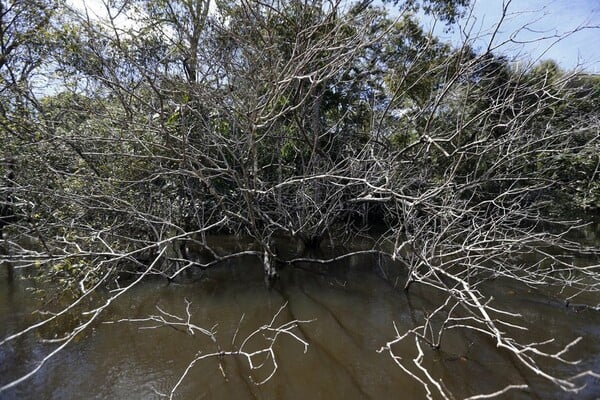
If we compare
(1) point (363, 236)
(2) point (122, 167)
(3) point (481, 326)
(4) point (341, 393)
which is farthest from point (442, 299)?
(2) point (122, 167)

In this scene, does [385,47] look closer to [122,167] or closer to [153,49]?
[153,49]

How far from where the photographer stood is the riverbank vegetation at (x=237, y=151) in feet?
15.1

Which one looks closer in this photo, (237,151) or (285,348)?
(285,348)

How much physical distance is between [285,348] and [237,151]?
3.19 m

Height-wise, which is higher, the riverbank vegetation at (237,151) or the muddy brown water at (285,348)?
the riverbank vegetation at (237,151)

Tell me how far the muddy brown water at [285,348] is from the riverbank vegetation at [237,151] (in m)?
0.31

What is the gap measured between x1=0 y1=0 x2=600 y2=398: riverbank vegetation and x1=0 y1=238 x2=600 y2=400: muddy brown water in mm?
313

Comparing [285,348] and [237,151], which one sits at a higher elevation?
[237,151]

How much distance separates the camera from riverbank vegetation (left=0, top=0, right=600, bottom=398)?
4594 mm

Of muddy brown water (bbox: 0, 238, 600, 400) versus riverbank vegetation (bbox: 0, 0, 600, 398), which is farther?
riverbank vegetation (bbox: 0, 0, 600, 398)

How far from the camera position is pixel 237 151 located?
618 cm

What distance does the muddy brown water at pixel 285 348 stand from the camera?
3344 millimetres

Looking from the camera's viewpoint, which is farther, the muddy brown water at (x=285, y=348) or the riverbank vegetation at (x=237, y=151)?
the riverbank vegetation at (x=237, y=151)

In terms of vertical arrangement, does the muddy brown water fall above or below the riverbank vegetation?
below
